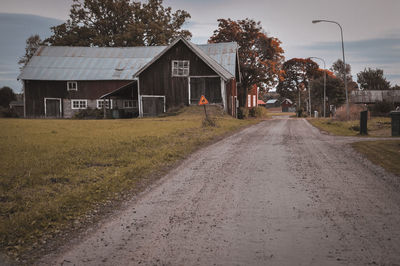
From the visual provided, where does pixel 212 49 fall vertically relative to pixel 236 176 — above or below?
above

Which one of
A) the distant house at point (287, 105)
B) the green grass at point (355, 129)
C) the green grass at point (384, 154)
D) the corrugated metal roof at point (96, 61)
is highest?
the corrugated metal roof at point (96, 61)

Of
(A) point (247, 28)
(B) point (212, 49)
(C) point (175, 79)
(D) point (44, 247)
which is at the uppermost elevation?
(A) point (247, 28)

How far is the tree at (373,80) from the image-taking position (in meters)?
73.8

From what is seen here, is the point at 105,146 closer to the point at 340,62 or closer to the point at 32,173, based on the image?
Answer: the point at 32,173

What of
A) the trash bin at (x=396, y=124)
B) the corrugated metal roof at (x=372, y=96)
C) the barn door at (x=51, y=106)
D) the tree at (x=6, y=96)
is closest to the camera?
the trash bin at (x=396, y=124)

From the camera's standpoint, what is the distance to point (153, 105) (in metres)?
34.2

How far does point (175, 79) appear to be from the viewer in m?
33.5

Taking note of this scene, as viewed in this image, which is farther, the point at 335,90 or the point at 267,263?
the point at 335,90

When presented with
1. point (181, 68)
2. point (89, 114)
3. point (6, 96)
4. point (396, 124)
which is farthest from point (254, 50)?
point (6, 96)

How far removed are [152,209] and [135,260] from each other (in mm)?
1775

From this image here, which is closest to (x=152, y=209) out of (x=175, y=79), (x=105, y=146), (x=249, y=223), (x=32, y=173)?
(x=249, y=223)

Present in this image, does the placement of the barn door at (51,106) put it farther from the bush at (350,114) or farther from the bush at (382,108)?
the bush at (382,108)

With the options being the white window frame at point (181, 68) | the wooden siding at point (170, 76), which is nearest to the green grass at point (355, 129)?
the wooden siding at point (170, 76)

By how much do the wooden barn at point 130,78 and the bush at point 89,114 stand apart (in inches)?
49.7
